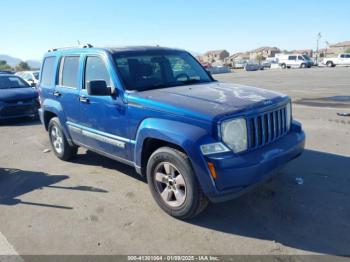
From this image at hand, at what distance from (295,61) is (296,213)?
4976 cm

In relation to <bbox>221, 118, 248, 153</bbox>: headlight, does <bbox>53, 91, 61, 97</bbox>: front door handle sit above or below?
above

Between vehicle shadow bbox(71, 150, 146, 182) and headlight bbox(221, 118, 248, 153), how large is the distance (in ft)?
6.92

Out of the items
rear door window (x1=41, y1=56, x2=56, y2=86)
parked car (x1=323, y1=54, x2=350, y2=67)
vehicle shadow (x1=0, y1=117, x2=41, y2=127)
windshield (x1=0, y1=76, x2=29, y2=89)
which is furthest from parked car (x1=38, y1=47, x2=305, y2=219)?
parked car (x1=323, y1=54, x2=350, y2=67)

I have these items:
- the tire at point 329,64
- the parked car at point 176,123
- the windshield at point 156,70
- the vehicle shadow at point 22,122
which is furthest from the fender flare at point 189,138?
the tire at point 329,64

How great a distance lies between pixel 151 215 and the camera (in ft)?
14.0

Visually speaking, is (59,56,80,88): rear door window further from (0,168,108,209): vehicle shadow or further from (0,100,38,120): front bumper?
(0,100,38,120): front bumper

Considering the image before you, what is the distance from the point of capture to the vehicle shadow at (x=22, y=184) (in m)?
4.94

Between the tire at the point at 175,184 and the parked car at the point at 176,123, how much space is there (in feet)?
0.04

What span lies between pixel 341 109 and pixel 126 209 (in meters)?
8.60

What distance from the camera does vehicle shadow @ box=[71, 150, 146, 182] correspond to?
577cm

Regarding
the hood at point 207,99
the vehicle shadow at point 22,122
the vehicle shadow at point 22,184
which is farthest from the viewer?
the vehicle shadow at point 22,122

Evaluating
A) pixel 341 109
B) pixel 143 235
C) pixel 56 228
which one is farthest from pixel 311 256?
pixel 341 109

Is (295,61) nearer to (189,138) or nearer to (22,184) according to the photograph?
(22,184)

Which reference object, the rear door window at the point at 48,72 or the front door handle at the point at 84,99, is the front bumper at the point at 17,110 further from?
the front door handle at the point at 84,99
